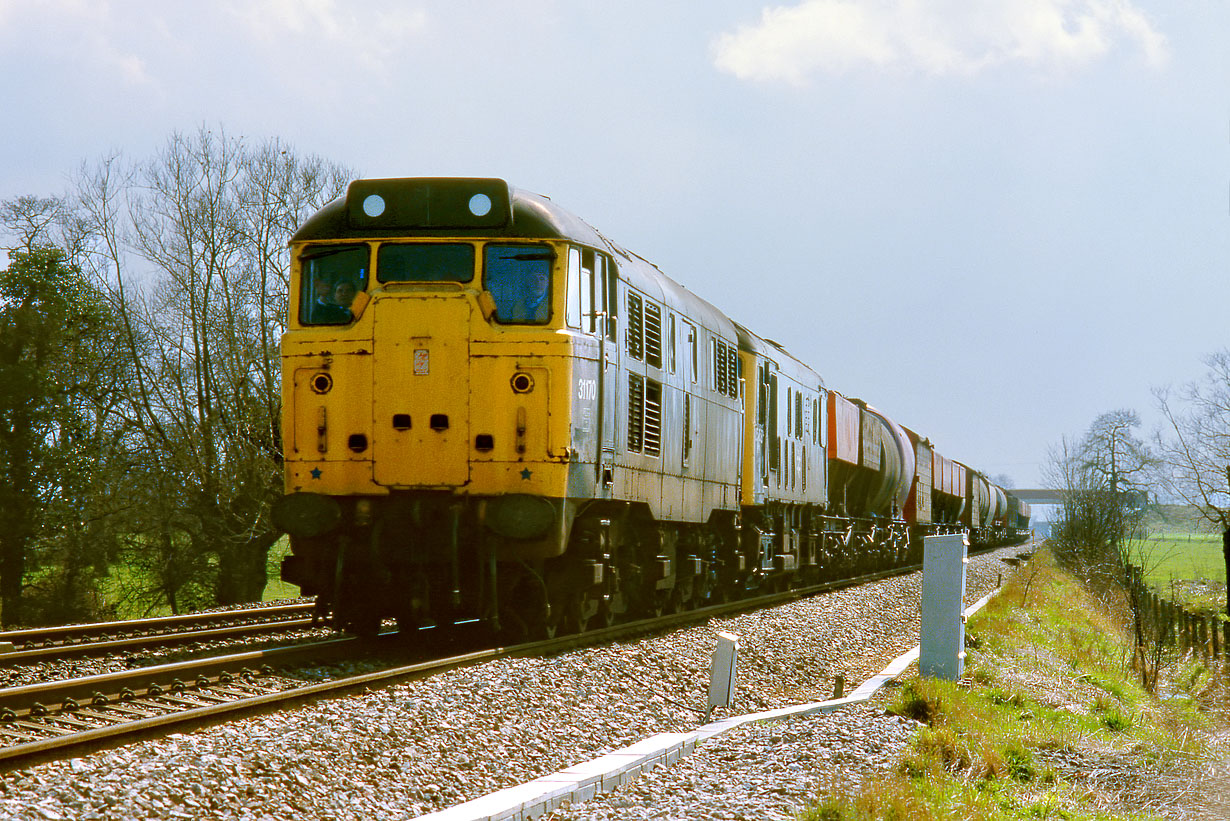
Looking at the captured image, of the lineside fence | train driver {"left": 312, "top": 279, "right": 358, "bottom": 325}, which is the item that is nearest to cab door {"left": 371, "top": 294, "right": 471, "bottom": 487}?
train driver {"left": 312, "top": 279, "right": 358, "bottom": 325}

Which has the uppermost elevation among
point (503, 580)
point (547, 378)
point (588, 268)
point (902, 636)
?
point (588, 268)

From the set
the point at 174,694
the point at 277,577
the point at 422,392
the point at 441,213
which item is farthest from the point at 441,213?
the point at 277,577

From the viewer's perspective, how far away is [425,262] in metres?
10.4

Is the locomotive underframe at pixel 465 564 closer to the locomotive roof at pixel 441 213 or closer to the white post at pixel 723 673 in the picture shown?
the white post at pixel 723 673

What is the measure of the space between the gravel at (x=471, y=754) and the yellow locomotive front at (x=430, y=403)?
4.31ft

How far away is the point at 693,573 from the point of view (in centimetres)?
1448

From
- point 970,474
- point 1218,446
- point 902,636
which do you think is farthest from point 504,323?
point 970,474

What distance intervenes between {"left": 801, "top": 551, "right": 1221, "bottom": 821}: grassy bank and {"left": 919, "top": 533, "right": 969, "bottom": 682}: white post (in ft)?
0.83

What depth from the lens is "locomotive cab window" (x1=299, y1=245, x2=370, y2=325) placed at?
10477 mm

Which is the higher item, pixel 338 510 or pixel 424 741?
pixel 338 510

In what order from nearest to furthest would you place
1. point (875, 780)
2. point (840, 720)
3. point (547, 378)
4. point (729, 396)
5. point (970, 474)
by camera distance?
point (875, 780), point (840, 720), point (547, 378), point (729, 396), point (970, 474)

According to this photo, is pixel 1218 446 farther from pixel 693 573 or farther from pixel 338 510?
pixel 338 510

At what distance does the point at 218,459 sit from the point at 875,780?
23468 millimetres

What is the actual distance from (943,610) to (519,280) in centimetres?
463
